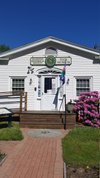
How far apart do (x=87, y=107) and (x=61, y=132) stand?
282 cm

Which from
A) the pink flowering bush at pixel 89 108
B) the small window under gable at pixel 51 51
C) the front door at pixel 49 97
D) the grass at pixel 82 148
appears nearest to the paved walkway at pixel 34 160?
the grass at pixel 82 148

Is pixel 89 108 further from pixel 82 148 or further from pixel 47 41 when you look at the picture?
pixel 82 148

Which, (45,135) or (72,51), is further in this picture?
(72,51)

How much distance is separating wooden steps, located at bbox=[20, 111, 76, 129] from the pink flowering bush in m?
1.13

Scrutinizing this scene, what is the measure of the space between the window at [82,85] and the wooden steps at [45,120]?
9.79 ft

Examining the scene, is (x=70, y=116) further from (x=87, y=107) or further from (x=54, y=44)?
(x=54, y=44)

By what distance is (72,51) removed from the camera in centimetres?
1694

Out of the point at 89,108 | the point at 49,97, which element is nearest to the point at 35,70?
the point at 49,97

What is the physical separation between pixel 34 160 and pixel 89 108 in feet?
25.2

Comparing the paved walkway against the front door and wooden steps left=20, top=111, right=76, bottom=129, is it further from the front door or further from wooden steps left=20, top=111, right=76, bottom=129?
the front door

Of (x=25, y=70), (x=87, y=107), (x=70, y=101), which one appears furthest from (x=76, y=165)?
(x=25, y=70)

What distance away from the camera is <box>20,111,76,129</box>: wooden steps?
1406 cm

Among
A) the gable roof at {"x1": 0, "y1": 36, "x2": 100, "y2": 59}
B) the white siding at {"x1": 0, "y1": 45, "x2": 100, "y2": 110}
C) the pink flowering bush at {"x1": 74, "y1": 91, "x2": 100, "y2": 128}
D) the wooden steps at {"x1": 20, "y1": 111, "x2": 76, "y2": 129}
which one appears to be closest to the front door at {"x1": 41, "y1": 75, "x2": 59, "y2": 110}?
the white siding at {"x1": 0, "y1": 45, "x2": 100, "y2": 110}

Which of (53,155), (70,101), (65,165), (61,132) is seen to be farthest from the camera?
(70,101)
